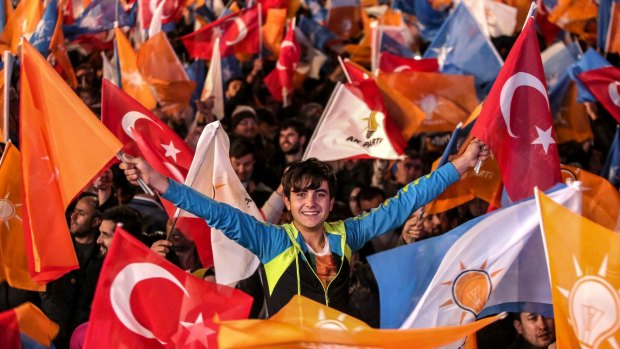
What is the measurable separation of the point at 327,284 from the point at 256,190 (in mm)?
Answer: 2789

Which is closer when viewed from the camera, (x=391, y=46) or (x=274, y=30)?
(x=391, y=46)

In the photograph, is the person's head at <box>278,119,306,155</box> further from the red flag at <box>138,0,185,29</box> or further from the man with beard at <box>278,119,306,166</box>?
the red flag at <box>138,0,185,29</box>

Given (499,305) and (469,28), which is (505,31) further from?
(499,305)

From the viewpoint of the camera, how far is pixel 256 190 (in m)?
7.03

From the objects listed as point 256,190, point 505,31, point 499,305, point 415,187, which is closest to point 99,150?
point 415,187

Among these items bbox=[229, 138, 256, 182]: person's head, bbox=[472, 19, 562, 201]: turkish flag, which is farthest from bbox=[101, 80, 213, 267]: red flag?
bbox=[472, 19, 562, 201]: turkish flag

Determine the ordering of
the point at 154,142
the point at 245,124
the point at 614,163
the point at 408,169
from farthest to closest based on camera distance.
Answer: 1. the point at 245,124
2. the point at 614,163
3. the point at 408,169
4. the point at 154,142

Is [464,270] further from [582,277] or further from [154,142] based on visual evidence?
[154,142]

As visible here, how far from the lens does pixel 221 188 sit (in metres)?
Answer: 5.31

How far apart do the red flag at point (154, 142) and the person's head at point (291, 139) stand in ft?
7.37

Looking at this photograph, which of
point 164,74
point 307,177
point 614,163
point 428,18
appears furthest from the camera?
point 428,18

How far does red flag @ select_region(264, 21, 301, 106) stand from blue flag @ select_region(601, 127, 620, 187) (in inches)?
139

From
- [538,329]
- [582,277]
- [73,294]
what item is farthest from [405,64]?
[582,277]

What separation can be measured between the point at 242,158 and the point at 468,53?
8.96 feet
